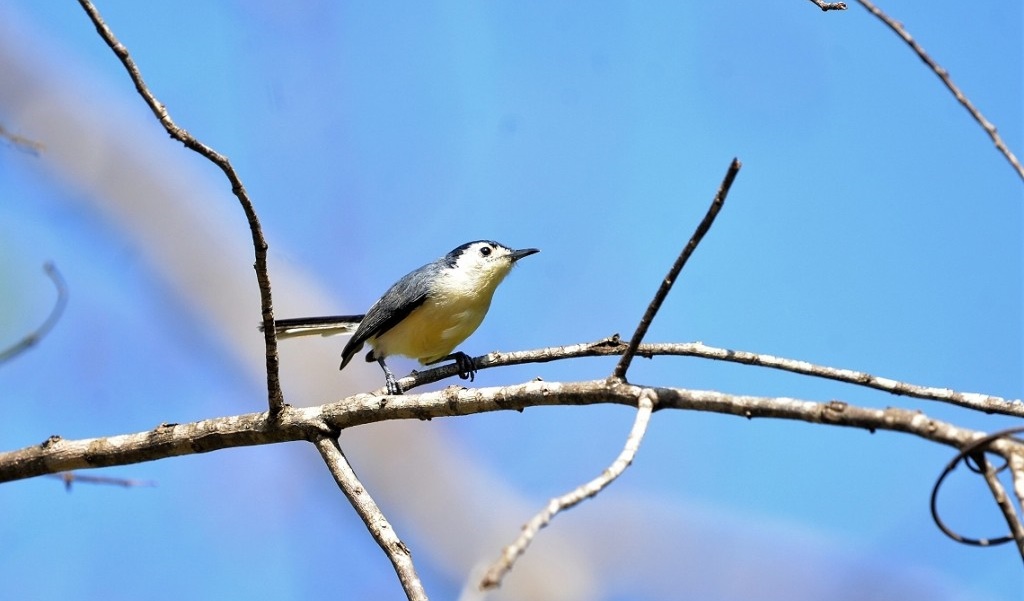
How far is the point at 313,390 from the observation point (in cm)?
831

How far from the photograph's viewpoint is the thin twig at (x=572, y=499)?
70.9 inches

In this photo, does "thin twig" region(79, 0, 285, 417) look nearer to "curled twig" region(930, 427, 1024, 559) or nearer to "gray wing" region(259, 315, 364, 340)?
"curled twig" region(930, 427, 1024, 559)

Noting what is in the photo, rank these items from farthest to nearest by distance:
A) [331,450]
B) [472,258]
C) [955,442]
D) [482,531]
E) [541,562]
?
[482,531]
[541,562]
[472,258]
[331,450]
[955,442]

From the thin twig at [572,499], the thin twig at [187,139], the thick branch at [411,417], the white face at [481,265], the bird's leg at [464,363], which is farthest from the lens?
the white face at [481,265]

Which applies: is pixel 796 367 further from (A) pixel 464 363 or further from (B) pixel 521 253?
(B) pixel 521 253

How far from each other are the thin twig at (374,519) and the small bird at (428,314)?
2.09 metres

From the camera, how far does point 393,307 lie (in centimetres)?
590

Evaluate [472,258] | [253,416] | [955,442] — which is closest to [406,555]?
[253,416]

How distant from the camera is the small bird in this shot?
5.85 meters

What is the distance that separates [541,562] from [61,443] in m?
4.12

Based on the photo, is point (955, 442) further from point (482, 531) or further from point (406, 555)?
point (482, 531)

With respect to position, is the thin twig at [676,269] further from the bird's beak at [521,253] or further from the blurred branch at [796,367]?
the bird's beak at [521,253]

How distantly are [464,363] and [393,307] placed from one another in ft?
3.71

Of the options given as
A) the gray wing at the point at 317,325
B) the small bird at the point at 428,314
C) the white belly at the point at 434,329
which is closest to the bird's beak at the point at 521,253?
the small bird at the point at 428,314
